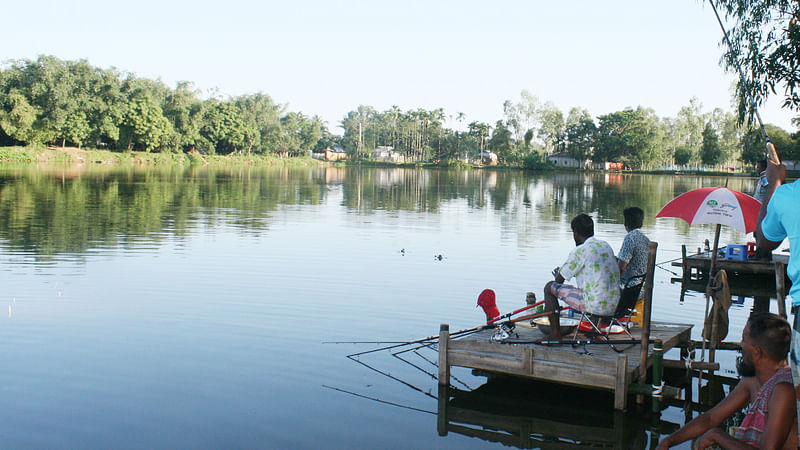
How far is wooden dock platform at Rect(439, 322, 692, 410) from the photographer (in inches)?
291

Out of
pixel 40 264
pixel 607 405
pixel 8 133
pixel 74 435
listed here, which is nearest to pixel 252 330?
pixel 74 435

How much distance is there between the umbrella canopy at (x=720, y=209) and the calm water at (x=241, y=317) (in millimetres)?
2393

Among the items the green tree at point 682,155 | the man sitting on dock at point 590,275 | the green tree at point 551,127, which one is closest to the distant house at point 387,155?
the green tree at point 551,127

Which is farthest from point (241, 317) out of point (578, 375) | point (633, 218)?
point (633, 218)

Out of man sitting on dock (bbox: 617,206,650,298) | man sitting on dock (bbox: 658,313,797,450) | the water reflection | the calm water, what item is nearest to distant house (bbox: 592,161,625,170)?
the water reflection

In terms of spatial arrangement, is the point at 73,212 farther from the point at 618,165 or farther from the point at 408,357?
the point at 618,165

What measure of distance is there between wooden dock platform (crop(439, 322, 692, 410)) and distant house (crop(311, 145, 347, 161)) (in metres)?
136

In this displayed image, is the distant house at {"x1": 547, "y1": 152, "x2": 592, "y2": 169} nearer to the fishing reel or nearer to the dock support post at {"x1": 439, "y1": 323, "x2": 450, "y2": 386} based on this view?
the fishing reel

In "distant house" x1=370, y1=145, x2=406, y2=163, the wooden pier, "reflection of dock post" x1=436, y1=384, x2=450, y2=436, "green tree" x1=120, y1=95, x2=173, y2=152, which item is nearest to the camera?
"reflection of dock post" x1=436, y1=384, x2=450, y2=436

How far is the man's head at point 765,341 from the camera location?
4.07 meters

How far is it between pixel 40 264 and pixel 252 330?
7101 millimetres

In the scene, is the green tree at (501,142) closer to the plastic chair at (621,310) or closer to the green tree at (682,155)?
the green tree at (682,155)

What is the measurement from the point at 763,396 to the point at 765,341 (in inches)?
12.8

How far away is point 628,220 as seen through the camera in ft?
29.7
